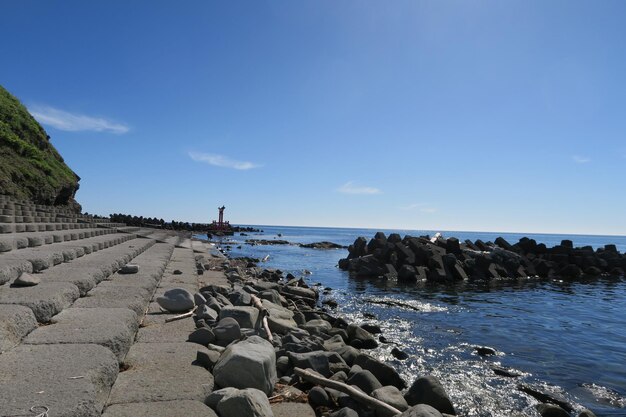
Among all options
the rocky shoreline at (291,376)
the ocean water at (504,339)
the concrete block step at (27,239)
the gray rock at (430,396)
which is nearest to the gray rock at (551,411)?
the rocky shoreline at (291,376)

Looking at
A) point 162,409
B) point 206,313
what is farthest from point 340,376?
point 162,409

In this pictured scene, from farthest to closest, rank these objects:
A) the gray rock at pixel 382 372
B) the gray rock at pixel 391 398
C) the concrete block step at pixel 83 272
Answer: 1. the gray rock at pixel 382 372
2. the concrete block step at pixel 83 272
3. the gray rock at pixel 391 398

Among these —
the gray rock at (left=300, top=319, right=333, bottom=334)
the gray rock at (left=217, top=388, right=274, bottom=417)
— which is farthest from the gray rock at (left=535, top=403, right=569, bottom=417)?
the gray rock at (left=217, top=388, right=274, bottom=417)

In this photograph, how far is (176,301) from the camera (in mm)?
4582

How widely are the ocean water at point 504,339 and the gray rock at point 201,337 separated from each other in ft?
10.1

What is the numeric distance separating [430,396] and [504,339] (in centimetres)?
483

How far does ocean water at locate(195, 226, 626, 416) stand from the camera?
5.22 metres

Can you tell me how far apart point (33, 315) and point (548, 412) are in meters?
5.36

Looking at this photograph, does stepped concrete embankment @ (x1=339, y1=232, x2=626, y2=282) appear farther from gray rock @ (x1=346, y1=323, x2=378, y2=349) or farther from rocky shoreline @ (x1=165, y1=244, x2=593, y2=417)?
rocky shoreline @ (x1=165, y1=244, x2=593, y2=417)

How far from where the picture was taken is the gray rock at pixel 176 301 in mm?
4551

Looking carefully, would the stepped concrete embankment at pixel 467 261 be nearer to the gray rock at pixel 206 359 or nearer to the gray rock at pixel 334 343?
the gray rock at pixel 334 343

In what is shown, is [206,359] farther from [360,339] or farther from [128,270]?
[360,339]

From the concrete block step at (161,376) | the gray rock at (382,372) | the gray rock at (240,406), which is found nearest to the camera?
the gray rock at (240,406)

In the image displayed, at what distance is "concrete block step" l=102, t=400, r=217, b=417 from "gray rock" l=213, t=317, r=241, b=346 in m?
1.44
